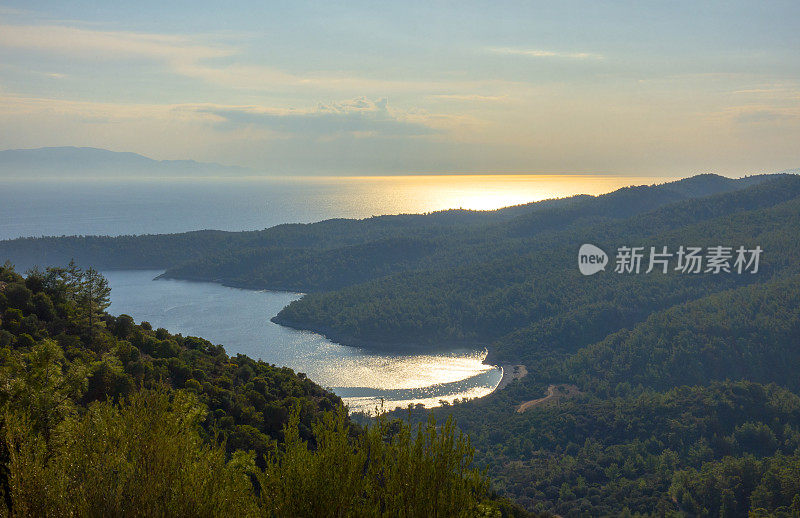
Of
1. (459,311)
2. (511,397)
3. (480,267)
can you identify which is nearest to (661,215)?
(480,267)

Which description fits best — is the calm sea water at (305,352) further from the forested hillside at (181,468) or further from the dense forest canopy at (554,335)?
the forested hillside at (181,468)

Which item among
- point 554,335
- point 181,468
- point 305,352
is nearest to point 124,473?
point 181,468

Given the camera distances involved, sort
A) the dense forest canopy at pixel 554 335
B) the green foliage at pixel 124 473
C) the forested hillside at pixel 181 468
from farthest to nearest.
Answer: the dense forest canopy at pixel 554 335
the forested hillside at pixel 181 468
the green foliage at pixel 124 473

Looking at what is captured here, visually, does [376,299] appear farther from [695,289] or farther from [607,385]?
[695,289]

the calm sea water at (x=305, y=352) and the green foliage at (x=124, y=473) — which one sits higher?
the green foliage at (x=124, y=473)

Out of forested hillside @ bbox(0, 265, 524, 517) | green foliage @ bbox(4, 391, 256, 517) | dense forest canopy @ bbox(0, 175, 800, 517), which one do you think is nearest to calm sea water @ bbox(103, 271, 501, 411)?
dense forest canopy @ bbox(0, 175, 800, 517)

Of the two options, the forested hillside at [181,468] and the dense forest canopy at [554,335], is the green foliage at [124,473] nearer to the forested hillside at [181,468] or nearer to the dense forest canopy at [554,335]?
the forested hillside at [181,468]

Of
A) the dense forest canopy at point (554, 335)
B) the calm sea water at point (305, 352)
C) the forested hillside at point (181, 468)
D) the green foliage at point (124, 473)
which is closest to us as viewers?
the green foliage at point (124, 473)

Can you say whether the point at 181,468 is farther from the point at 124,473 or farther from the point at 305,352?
the point at 305,352

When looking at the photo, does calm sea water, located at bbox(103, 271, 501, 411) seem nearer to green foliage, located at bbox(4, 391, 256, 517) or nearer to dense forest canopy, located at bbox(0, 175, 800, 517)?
dense forest canopy, located at bbox(0, 175, 800, 517)

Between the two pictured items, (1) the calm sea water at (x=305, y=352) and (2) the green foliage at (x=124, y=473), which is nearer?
(2) the green foliage at (x=124, y=473)

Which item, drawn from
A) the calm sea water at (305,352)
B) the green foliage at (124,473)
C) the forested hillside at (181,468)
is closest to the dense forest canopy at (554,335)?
the forested hillside at (181,468)
